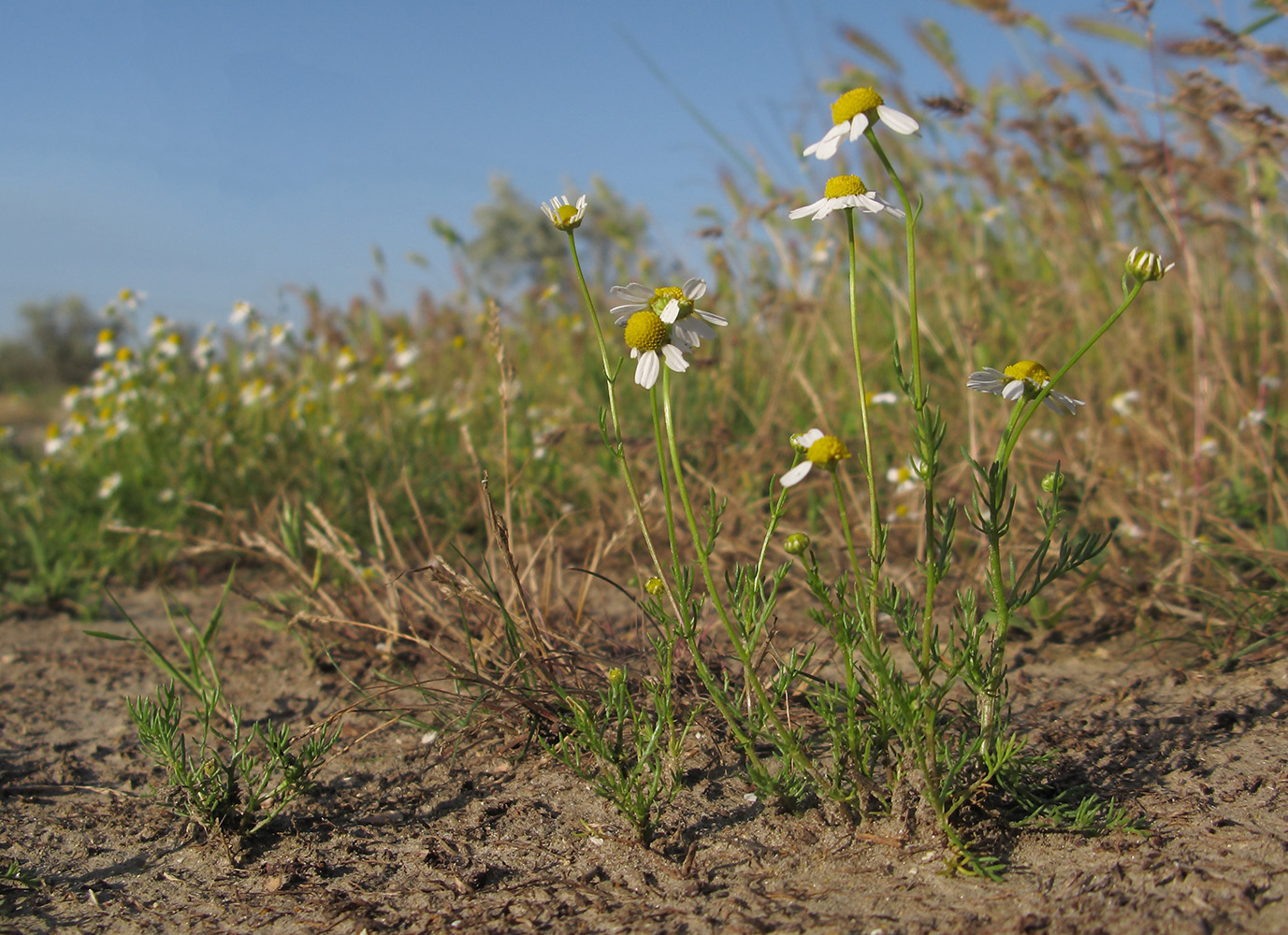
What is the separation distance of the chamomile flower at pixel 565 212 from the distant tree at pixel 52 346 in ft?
49.3

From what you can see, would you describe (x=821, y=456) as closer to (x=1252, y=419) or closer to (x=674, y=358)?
(x=674, y=358)

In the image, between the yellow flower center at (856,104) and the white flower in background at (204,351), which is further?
the white flower in background at (204,351)

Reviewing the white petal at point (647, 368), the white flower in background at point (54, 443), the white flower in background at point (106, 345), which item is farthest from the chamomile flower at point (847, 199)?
Result: the white flower in background at point (106, 345)

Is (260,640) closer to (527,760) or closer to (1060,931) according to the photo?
(527,760)

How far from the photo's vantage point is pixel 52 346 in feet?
50.6

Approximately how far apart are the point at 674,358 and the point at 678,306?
8 centimetres

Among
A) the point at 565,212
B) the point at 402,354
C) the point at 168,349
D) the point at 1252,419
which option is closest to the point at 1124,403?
the point at 1252,419

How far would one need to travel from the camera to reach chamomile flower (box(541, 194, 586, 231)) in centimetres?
119

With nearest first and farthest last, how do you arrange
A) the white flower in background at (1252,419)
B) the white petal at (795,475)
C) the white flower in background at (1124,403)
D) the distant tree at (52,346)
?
the white petal at (795,475), the white flower in background at (1252,419), the white flower in background at (1124,403), the distant tree at (52,346)

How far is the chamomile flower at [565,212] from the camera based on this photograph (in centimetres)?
119

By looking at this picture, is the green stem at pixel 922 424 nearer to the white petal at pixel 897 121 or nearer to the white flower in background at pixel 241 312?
the white petal at pixel 897 121

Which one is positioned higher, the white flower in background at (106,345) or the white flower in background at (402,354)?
the white flower in background at (106,345)

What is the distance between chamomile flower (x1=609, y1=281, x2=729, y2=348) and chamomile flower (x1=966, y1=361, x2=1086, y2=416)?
0.34 metres

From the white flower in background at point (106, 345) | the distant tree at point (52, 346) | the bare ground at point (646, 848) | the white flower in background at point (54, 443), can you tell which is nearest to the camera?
the bare ground at point (646, 848)
